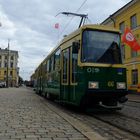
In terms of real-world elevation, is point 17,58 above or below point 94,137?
above

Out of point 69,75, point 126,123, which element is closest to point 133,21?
point 69,75

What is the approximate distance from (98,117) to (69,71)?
2.66m

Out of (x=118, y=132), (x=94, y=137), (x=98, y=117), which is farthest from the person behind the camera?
(x=98, y=117)

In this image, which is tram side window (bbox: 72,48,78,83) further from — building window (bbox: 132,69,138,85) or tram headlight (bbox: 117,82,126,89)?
building window (bbox: 132,69,138,85)

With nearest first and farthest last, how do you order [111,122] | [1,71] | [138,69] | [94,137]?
[94,137] < [111,122] < [138,69] < [1,71]

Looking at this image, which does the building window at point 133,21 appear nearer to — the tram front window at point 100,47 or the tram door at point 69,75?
the tram door at point 69,75

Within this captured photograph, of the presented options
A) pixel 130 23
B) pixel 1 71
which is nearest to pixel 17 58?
pixel 1 71

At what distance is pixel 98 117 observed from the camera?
36.6ft

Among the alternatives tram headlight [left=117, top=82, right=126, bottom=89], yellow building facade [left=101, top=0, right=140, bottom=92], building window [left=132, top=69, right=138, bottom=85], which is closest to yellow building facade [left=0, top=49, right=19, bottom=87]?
yellow building facade [left=101, top=0, right=140, bottom=92]

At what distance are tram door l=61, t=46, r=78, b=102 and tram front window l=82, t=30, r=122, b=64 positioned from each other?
658 millimetres

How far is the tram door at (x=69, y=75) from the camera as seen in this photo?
12250 millimetres

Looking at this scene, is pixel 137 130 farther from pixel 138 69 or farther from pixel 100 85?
pixel 138 69

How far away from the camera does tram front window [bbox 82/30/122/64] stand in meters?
11.6

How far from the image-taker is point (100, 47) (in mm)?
11844
